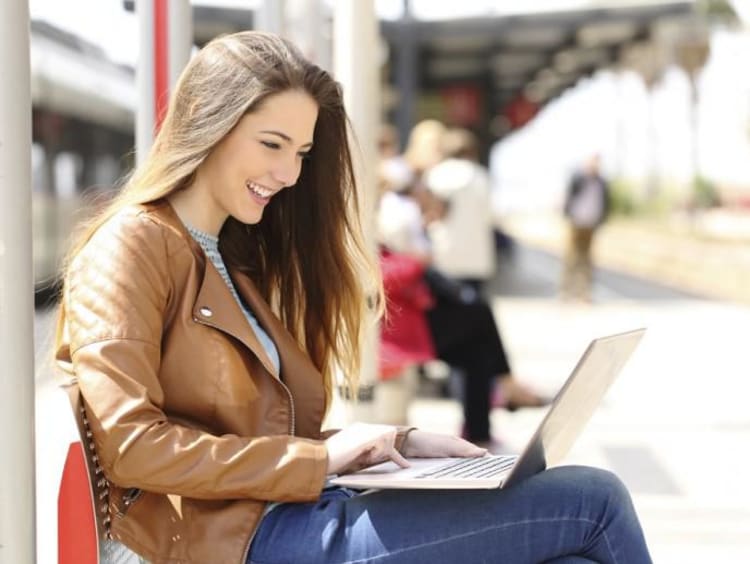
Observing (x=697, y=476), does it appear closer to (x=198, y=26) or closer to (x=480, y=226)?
(x=480, y=226)

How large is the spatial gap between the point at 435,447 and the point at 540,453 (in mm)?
338

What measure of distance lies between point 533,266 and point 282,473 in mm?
26602

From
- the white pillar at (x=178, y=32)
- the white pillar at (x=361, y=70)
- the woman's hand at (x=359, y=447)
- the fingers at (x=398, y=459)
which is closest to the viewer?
the woman's hand at (x=359, y=447)

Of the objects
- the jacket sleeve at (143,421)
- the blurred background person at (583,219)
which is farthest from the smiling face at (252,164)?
the blurred background person at (583,219)

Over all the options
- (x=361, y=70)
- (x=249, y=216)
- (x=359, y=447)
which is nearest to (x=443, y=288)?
(x=361, y=70)

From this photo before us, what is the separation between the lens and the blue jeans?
7.32 ft

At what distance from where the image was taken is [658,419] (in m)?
8.16

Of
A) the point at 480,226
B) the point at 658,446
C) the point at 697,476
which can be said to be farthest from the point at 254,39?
the point at 480,226

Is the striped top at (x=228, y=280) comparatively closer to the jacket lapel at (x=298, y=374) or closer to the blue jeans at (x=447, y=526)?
the jacket lapel at (x=298, y=374)

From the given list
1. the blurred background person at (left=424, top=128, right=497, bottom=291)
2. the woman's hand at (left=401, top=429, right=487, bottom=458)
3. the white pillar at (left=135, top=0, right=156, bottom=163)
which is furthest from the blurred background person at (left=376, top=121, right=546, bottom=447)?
the woman's hand at (left=401, top=429, right=487, bottom=458)

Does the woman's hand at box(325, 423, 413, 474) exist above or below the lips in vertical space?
below

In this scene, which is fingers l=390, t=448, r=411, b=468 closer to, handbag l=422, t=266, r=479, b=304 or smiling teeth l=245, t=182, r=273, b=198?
smiling teeth l=245, t=182, r=273, b=198

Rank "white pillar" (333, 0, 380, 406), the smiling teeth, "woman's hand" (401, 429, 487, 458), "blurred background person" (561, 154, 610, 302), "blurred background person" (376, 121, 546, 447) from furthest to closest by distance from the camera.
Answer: "blurred background person" (561, 154, 610, 302)
"blurred background person" (376, 121, 546, 447)
"white pillar" (333, 0, 380, 406)
"woman's hand" (401, 429, 487, 458)
the smiling teeth

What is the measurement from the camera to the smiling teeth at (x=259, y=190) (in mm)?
2496
